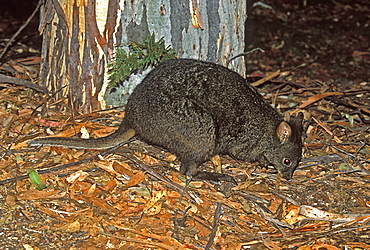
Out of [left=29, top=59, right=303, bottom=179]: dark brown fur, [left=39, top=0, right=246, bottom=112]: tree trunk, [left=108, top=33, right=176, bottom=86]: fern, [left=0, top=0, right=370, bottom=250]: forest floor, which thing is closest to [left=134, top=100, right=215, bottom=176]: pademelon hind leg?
[left=29, top=59, right=303, bottom=179]: dark brown fur

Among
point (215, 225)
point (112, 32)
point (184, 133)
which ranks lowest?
point (215, 225)

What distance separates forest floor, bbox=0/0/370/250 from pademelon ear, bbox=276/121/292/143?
365mm

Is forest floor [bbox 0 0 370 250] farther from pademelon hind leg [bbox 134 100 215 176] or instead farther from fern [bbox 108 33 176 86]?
fern [bbox 108 33 176 86]

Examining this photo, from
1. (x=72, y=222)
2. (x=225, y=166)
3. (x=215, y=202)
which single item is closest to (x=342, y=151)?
(x=225, y=166)

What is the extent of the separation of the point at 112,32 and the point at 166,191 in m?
1.89

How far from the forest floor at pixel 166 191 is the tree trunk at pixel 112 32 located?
1.15ft

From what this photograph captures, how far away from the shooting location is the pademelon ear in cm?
523

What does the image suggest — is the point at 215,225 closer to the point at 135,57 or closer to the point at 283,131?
the point at 283,131

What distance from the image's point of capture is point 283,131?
17.4 ft

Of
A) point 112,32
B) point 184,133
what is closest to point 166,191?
point 184,133

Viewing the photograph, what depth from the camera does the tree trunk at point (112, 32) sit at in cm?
557

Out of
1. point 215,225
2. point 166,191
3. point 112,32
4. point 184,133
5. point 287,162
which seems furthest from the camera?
point 112,32

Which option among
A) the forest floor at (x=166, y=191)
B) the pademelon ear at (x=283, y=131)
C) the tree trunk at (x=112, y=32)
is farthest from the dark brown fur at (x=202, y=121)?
the tree trunk at (x=112, y=32)

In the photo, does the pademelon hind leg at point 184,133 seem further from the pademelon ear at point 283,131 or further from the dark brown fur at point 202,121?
the pademelon ear at point 283,131
